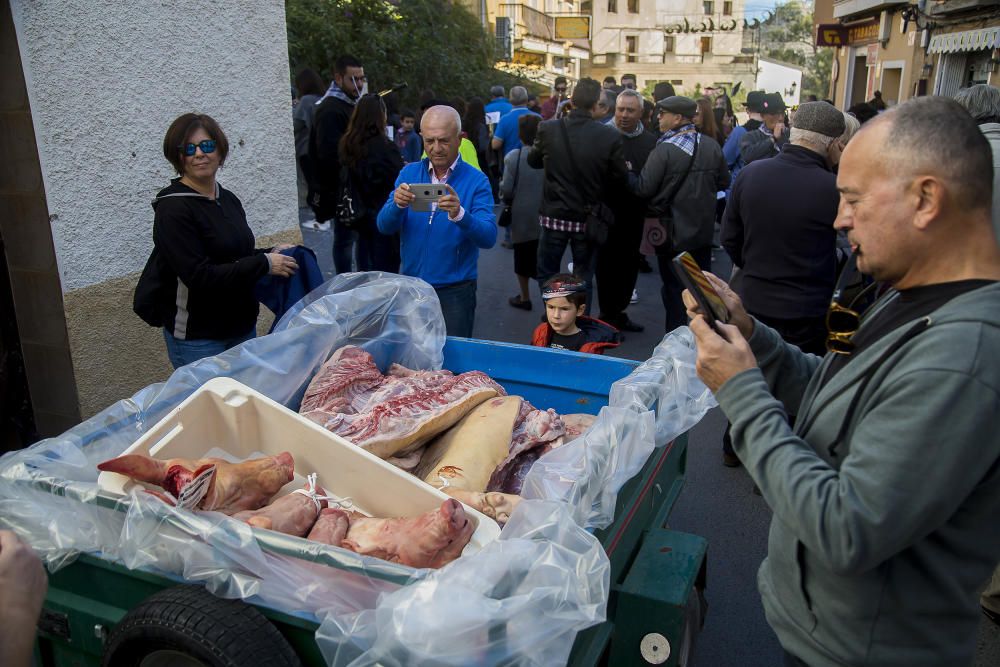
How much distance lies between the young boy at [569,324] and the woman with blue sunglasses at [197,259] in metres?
1.35

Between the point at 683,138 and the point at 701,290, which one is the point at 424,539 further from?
the point at 683,138

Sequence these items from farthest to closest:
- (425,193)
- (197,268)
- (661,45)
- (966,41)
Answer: (661,45) < (966,41) < (425,193) < (197,268)

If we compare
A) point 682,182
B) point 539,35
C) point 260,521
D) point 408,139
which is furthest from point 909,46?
point 539,35

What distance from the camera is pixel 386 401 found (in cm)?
303

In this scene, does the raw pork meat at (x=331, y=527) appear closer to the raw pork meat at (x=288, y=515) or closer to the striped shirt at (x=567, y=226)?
the raw pork meat at (x=288, y=515)

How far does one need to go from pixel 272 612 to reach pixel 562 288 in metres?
2.69

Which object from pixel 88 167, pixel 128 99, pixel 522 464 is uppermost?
pixel 128 99

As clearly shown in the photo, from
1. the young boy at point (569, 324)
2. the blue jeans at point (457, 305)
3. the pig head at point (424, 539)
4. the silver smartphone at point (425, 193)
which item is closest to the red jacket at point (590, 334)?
the young boy at point (569, 324)

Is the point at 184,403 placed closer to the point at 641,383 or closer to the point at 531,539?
the point at 531,539

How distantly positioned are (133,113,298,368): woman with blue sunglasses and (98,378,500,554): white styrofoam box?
108 centimetres

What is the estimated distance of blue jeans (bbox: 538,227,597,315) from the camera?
6211 millimetres

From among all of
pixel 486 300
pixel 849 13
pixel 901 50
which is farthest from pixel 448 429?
pixel 849 13

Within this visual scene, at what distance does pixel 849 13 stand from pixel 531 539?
25495 mm

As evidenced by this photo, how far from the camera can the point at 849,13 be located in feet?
76.5
